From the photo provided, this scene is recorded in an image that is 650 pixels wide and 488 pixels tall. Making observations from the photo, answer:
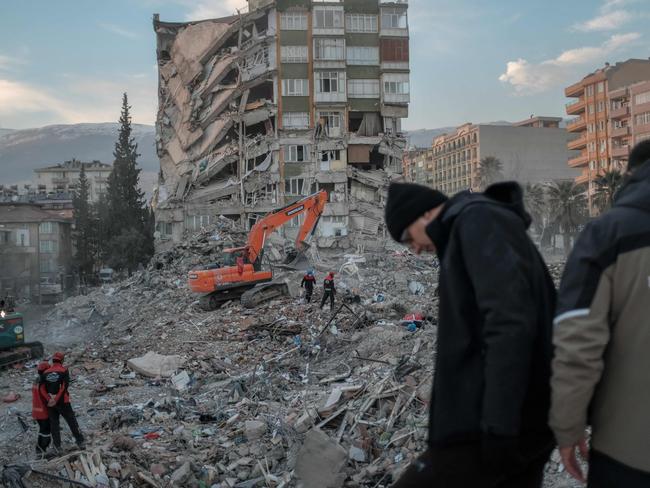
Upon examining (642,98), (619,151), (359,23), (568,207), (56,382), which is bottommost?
(56,382)

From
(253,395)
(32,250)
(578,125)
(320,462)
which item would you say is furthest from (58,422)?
(578,125)

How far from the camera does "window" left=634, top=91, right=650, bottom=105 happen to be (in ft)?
189

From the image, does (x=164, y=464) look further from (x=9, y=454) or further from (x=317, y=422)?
(x=9, y=454)

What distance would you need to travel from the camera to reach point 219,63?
156ft

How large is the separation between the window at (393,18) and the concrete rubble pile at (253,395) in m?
29.7

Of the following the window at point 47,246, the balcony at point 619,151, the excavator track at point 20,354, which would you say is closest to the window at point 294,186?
the window at point 47,246

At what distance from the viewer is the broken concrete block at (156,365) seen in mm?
13805

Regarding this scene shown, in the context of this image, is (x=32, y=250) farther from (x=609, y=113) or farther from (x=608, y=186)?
(x=609, y=113)

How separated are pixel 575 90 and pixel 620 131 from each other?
1083 cm

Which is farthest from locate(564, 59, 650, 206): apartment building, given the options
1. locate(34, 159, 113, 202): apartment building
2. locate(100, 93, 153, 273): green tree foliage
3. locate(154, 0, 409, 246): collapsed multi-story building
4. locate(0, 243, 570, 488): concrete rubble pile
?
locate(34, 159, 113, 202): apartment building

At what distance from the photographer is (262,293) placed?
68.2 ft

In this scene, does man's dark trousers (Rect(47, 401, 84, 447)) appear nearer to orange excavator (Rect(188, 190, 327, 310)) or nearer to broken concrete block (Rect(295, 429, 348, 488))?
broken concrete block (Rect(295, 429, 348, 488))

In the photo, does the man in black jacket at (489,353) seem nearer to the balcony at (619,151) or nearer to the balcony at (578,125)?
the balcony at (619,151)

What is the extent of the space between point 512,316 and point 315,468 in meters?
4.46
